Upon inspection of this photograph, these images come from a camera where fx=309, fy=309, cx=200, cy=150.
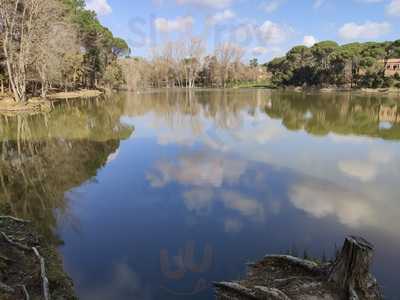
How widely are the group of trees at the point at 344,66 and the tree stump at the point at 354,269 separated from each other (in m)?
61.1

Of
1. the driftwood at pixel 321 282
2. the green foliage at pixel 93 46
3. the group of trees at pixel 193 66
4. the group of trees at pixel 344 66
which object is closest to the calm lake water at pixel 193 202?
the driftwood at pixel 321 282

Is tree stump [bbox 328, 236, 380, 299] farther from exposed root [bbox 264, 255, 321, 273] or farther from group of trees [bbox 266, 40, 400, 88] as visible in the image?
group of trees [bbox 266, 40, 400, 88]

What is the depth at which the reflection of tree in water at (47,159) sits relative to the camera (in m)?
7.21

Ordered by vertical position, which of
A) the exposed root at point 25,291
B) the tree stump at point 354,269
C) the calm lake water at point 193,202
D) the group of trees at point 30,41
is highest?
the group of trees at point 30,41

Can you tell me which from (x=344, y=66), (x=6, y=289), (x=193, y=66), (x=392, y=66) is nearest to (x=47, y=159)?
(x=6, y=289)

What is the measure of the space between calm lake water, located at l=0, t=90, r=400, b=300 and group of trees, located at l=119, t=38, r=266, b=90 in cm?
7023

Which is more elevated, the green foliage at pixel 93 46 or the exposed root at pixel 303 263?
the green foliage at pixel 93 46

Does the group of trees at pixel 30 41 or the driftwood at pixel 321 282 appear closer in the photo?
the driftwood at pixel 321 282

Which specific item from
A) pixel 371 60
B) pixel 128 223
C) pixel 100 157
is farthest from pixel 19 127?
pixel 371 60

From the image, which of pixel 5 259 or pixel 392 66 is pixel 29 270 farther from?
pixel 392 66

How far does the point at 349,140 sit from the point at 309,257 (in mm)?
10896

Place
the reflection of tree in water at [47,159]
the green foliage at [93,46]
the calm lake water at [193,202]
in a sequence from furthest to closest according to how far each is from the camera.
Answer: the green foliage at [93,46] < the reflection of tree in water at [47,159] < the calm lake water at [193,202]

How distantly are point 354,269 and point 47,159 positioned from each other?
10.6 m

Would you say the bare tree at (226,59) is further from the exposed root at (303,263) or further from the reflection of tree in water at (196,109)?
the exposed root at (303,263)
